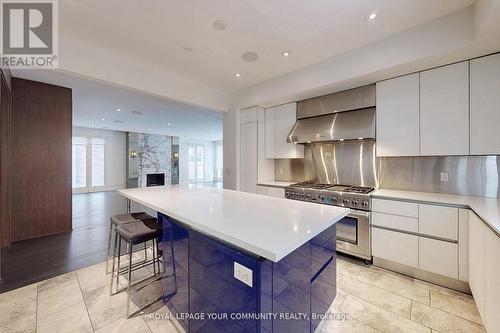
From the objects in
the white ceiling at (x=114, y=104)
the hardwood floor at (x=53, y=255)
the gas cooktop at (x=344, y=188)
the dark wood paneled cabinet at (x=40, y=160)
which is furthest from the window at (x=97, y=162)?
the gas cooktop at (x=344, y=188)

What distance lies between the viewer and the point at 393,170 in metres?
2.91

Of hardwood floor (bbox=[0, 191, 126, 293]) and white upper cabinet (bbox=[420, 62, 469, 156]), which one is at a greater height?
white upper cabinet (bbox=[420, 62, 469, 156])

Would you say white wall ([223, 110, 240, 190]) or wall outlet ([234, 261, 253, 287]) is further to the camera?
white wall ([223, 110, 240, 190])

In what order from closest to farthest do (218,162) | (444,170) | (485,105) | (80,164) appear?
1. (485,105)
2. (444,170)
3. (80,164)
4. (218,162)

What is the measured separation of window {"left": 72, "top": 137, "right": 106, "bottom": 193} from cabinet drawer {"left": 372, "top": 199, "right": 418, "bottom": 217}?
10358mm

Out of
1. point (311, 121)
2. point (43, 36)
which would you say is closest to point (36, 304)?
point (43, 36)

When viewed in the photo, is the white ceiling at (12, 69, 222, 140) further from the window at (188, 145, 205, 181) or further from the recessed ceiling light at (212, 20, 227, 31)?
the window at (188, 145, 205, 181)

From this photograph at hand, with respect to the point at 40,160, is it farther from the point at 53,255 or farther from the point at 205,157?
the point at 205,157

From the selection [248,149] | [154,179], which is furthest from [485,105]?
[154,179]

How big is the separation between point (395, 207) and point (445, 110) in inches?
48.6

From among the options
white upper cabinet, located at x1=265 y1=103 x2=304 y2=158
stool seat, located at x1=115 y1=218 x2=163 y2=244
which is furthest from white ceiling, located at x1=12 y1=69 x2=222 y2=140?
stool seat, located at x1=115 y1=218 x2=163 y2=244

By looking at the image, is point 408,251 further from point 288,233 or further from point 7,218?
point 7,218

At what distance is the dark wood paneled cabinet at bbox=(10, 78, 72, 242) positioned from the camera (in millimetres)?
3375

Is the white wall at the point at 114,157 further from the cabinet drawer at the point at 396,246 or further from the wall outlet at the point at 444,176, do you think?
the wall outlet at the point at 444,176
